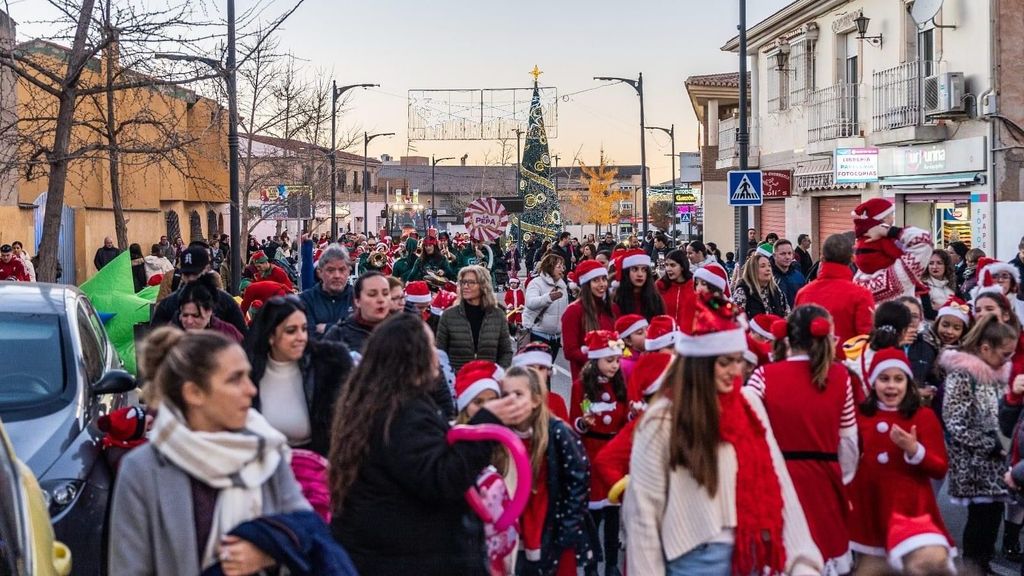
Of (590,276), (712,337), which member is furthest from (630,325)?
(712,337)

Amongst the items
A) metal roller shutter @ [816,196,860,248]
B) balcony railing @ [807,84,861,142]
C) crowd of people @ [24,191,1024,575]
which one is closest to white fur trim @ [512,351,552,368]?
crowd of people @ [24,191,1024,575]

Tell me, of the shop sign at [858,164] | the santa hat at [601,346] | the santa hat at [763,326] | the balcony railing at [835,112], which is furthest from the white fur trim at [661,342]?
the balcony railing at [835,112]

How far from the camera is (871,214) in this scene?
33.8 ft

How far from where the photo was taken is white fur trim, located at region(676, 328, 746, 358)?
16.2 ft

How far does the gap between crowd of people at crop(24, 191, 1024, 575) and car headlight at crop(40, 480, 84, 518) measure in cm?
108

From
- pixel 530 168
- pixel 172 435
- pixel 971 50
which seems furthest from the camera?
pixel 530 168

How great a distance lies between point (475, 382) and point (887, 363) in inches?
81.6

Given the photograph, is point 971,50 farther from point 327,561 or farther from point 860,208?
point 327,561

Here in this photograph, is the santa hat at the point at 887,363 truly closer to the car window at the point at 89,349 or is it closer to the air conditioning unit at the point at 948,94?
the car window at the point at 89,349

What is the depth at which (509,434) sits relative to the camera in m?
4.39

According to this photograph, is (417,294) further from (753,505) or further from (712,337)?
(753,505)

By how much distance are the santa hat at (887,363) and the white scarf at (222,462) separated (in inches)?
147

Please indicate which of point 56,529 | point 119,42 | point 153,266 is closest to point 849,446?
point 56,529

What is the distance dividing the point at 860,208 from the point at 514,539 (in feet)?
18.7
